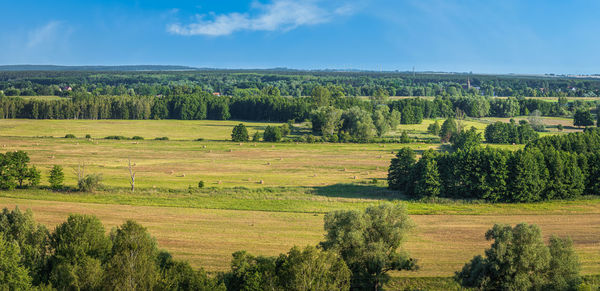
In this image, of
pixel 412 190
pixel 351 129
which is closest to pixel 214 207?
pixel 412 190

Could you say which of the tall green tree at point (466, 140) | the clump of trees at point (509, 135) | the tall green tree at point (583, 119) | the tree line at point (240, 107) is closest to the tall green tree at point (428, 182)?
the tall green tree at point (466, 140)

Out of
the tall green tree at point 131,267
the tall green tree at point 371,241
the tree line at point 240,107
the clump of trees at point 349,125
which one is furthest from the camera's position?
the tree line at point 240,107

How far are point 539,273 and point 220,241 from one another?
20.2m

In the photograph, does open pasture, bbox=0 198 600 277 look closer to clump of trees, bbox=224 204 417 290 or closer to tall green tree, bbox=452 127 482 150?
clump of trees, bbox=224 204 417 290

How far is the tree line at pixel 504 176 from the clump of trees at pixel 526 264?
909 inches

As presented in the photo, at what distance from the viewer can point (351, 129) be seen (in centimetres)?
10625

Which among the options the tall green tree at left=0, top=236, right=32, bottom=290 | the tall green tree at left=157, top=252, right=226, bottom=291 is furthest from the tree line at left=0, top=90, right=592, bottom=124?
the tall green tree at left=0, top=236, right=32, bottom=290

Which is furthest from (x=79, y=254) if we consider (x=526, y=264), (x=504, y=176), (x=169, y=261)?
(x=504, y=176)

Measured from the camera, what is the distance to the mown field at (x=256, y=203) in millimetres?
35938

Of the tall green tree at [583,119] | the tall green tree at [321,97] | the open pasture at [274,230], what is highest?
the tall green tree at [321,97]

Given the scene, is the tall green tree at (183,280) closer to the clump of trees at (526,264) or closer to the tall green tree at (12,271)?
the tall green tree at (12,271)

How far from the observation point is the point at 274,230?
39.3 m

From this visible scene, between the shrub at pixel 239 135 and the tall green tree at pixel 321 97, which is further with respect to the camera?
the tall green tree at pixel 321 97

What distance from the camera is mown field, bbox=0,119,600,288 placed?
1415 inches
